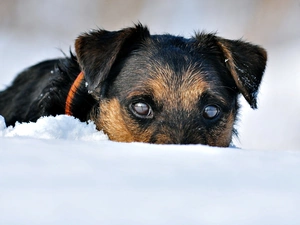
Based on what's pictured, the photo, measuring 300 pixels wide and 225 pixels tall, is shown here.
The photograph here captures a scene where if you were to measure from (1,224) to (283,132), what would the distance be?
5.69 metres

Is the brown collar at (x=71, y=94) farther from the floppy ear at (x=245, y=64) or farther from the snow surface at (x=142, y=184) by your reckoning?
the snow surface at (x=142, y=184)

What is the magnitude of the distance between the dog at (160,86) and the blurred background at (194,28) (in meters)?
2.98

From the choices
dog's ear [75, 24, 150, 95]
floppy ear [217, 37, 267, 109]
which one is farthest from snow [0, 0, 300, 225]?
floppy ear [217, 37, 267, 109]

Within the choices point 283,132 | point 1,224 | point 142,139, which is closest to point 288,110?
point 283,132

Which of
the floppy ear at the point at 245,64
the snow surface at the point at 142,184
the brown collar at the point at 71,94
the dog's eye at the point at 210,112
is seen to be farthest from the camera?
the brown collar at the point at 71,94

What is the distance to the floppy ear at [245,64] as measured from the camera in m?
3.29

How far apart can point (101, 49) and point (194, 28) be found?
5.94 meters

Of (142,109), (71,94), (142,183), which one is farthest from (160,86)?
(142,183)

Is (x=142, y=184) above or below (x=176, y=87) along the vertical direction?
below

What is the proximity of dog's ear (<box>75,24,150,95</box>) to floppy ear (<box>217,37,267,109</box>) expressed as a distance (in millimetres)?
540

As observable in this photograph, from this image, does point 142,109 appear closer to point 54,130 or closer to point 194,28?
point 54,130

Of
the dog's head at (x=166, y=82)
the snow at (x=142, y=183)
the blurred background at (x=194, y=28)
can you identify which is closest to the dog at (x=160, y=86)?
the dog's head at (x=166, y=82)

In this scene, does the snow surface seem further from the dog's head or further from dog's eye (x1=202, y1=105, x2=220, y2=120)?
dog's eye (x1=202, y1=105, x2=220, y2=120)

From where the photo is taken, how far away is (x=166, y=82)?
3066 millimetres
